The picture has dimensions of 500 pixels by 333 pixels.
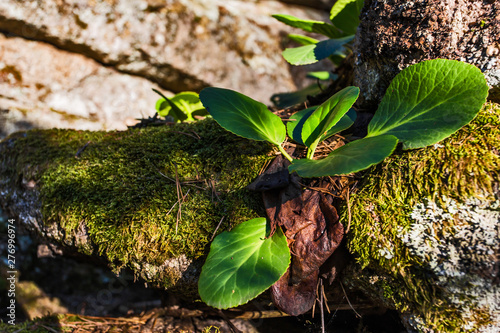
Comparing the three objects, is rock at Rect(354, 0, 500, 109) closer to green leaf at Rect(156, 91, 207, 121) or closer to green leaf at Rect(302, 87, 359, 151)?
green leaf at Rect(302, 87, 359, 151)

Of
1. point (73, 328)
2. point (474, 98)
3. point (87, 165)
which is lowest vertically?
point (73, 328)

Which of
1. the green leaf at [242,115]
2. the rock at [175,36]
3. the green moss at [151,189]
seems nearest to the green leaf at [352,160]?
the green leaf at [242,115]

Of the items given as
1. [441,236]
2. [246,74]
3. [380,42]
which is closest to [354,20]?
[380,42]

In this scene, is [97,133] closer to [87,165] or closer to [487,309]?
[87,165]

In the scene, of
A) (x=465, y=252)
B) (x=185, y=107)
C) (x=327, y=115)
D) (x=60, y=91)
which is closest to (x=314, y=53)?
(x=327, y=115)

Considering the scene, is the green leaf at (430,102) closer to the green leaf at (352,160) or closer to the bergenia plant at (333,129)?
the bergenia plant at (333,129)

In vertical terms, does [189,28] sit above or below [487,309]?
above
